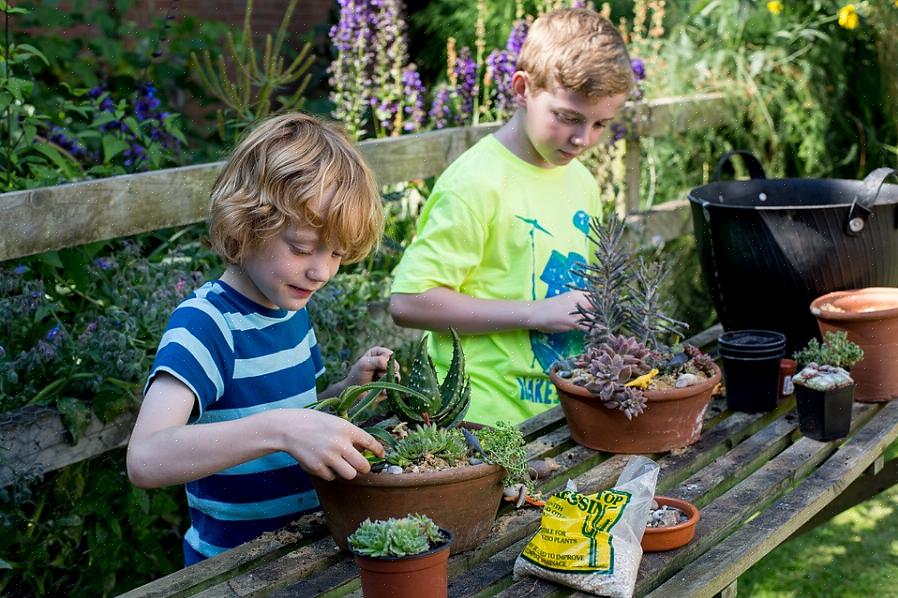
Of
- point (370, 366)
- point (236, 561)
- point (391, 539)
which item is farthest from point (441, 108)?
point (391, 539)

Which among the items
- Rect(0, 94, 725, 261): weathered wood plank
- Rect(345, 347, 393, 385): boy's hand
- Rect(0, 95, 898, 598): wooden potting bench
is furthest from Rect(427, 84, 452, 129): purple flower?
Rect(345, 347, 393, 385): boy's hand

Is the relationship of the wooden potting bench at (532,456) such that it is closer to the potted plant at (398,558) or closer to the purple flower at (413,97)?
the potted plant at (398,558)

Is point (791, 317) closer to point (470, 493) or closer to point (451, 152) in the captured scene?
point (470, 493)

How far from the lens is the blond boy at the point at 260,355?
1.44m

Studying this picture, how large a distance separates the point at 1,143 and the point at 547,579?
7.68 ft

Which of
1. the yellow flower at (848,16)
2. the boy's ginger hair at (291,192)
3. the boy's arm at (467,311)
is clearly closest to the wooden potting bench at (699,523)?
the boy's arm at (467,311)

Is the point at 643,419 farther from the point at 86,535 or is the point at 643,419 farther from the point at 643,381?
the point at 86,535

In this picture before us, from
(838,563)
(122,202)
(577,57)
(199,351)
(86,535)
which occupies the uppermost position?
(577,57)

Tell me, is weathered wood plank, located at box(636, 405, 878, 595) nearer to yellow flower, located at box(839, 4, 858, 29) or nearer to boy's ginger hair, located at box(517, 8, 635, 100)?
boy's ginger hair, located at box(517, 8, 635, 100)

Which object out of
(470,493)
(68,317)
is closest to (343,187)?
(470,493)

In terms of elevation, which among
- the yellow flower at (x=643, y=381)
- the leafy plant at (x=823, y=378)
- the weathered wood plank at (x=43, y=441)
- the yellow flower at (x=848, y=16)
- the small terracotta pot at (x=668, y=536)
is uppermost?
the yellow flower at (x=848, y=16)

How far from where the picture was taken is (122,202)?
280cm

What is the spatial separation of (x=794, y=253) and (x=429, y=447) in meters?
1.40

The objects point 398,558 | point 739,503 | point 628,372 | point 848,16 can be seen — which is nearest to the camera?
point 398,558
